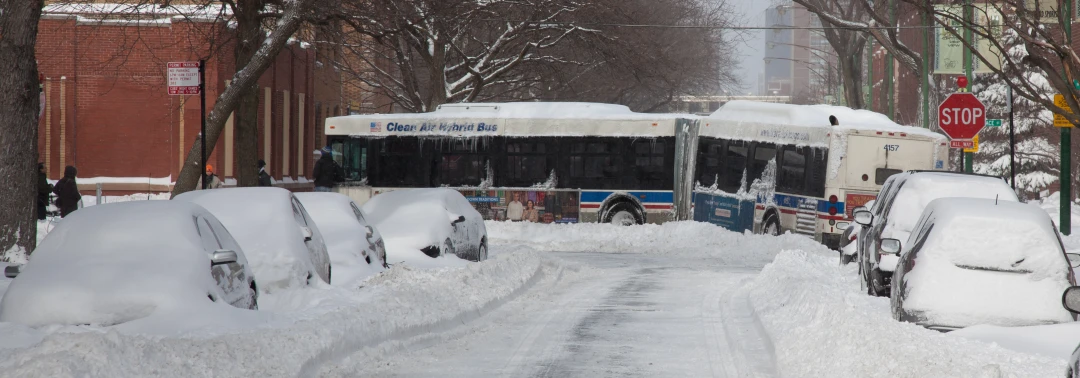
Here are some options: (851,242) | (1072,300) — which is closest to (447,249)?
(851,242)

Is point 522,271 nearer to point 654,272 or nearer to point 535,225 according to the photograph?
point 654,272

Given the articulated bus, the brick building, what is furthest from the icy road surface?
the brick building

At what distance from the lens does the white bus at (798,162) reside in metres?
24.9

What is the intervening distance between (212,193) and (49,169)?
22.3 metres

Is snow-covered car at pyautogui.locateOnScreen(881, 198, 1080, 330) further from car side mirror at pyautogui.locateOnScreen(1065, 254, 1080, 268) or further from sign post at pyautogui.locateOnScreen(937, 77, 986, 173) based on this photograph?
sign post at pyautogui.locateOnScreen(937, 77, 986, 173)

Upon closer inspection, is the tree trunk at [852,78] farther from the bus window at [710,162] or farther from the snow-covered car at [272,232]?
the snow-covered car at [272,232]

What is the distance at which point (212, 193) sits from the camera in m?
14.1

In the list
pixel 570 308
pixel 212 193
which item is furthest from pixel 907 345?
pixel 212 193

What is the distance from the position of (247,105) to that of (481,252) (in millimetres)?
6711

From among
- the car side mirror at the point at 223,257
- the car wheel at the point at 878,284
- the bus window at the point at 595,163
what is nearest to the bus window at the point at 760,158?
the bus window at the point at 595,163

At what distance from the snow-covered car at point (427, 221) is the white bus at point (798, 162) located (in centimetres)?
738

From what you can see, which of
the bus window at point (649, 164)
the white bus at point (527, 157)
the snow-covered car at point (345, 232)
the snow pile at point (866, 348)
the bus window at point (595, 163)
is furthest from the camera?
the bus window at point (595, 163)

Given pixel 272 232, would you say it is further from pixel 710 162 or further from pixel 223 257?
pixel 710 162

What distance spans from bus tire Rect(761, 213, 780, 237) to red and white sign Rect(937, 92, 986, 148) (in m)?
3.97
